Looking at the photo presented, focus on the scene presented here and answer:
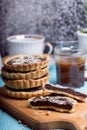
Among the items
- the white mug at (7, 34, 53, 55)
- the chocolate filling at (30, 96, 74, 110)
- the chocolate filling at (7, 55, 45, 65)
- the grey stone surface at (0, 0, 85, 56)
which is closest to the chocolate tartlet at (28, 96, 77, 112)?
the chocolate filling at (30, 96, 74, 110)

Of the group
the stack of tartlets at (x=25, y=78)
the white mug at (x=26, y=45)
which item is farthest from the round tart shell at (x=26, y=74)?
the white mug at (x=26, y=45)

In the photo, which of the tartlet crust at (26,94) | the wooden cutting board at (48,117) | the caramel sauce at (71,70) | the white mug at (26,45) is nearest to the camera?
the wooden cutting board at (48,117)

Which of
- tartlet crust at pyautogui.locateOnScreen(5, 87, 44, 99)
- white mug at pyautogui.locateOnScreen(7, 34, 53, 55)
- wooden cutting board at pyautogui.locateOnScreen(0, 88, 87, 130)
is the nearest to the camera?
wooden cutting board at pyautogui.locateOnScreen(0, 88, 87, 130)

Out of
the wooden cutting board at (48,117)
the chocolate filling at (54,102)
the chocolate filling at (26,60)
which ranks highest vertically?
the chocolate filling at (26,60)

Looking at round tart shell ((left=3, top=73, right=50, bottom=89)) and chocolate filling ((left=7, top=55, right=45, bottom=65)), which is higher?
chocolate filling ((left=7, top=55, right=45, bottom=65))

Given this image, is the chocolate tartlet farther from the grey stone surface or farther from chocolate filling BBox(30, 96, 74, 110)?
the grey stone surface

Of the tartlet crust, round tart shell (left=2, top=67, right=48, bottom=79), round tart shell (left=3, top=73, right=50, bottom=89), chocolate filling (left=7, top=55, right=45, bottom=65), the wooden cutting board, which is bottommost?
the wooden cutting board

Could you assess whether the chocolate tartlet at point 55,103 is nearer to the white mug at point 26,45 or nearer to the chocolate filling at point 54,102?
the chocolate filling at point 54,102

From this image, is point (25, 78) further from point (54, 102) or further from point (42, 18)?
point (42, 18)
